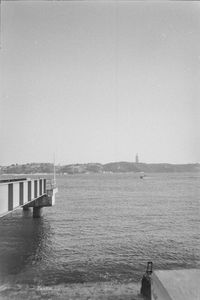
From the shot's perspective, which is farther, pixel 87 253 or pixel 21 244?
pixel 21 244

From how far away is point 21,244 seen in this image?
25.7 meters

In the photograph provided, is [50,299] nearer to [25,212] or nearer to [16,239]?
[16,239]

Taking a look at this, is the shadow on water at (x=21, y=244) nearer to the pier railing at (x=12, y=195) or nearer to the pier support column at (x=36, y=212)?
the pier support column at (x=36, y=212)

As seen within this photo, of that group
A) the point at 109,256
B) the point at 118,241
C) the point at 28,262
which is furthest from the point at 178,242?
the point at 28,262

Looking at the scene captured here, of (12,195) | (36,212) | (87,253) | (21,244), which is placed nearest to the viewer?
(12,195)

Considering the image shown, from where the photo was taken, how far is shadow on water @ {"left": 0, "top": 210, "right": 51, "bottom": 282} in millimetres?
18359

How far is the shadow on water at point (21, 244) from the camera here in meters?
18.4

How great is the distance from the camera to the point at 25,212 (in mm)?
43062

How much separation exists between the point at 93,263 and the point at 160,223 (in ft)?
66.1

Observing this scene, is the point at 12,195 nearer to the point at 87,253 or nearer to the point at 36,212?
the point at 87,253

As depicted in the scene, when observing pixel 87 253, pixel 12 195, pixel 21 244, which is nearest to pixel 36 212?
pixel 21 244

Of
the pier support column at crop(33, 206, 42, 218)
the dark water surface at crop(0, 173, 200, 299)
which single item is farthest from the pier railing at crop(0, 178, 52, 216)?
the pier support column at crop(33, 206, 42, 218)

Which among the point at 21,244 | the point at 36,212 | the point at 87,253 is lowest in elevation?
the point at 21,244

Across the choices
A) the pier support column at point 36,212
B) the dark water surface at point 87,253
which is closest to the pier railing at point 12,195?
the dark water surface at point 87,253
